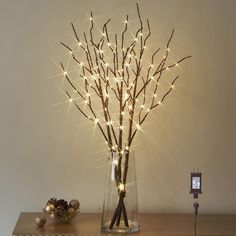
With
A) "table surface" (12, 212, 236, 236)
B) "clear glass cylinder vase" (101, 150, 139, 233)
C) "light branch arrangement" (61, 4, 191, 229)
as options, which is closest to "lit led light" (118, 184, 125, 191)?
"clear glass cylinder vase" (101, 150, 139, 233)

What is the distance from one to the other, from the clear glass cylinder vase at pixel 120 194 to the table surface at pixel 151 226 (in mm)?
62

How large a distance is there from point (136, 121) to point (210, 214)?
55cm

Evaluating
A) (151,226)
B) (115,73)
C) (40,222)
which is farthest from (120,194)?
(115,73)

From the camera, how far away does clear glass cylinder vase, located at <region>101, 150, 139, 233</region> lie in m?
1.83

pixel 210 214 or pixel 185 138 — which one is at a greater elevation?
pixel 185 138

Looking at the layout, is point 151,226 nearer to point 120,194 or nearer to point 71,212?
point 120,194

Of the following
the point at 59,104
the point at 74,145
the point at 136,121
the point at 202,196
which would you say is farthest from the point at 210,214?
the point at 59,104

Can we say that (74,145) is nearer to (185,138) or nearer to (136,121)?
(136,121)

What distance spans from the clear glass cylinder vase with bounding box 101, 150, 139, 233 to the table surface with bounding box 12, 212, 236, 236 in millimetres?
62

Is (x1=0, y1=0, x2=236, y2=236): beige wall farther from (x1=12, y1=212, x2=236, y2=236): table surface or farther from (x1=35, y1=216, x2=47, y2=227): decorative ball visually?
(x1=35, y1=216, x2=47, y2=227): decorative ball

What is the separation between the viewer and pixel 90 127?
2125mm

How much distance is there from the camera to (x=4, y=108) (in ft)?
6.90

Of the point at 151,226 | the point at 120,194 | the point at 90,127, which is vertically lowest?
the point at 151,226

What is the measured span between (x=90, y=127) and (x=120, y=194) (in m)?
0.42
